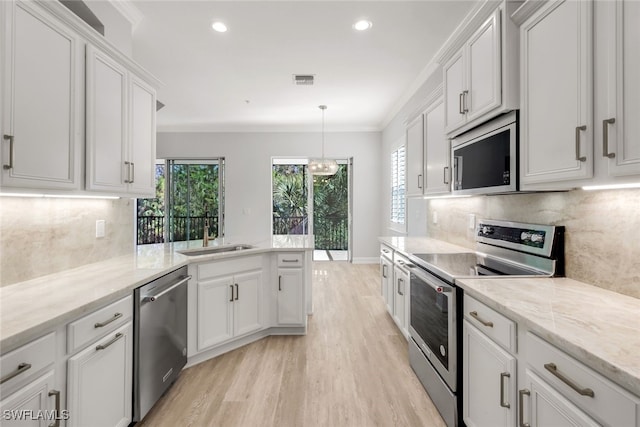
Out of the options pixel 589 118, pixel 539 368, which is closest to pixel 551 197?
pixel 589 118

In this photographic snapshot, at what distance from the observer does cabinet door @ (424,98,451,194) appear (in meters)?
2.44

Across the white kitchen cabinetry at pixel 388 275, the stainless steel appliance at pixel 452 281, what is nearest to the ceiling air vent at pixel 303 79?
the white kitchen cabinetry at pixel 388 275

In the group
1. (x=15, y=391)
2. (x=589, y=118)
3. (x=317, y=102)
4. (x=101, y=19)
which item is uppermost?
(x=317, y=102)

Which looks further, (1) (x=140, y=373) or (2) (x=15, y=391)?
(1) (x=140, y=373)

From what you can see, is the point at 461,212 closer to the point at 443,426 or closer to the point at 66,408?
the point at 443,426

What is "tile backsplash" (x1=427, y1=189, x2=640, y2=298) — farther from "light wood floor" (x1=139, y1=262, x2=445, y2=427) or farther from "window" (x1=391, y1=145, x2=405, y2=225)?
"window" (x1=391, y1=145, x2=405, y2=225)

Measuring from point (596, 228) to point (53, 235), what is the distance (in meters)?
2.95

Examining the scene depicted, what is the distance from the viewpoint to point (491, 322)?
131 centimetres

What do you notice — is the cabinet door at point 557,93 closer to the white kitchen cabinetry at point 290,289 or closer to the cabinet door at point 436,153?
the cabinet door at point 436,153

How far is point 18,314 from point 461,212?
301cm

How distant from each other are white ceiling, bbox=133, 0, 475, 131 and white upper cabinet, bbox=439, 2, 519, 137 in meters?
0.75

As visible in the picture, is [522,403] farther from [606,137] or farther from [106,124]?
[106,124]

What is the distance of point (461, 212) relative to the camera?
9.11ft

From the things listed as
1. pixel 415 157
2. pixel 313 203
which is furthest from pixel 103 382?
pixel 313 203
